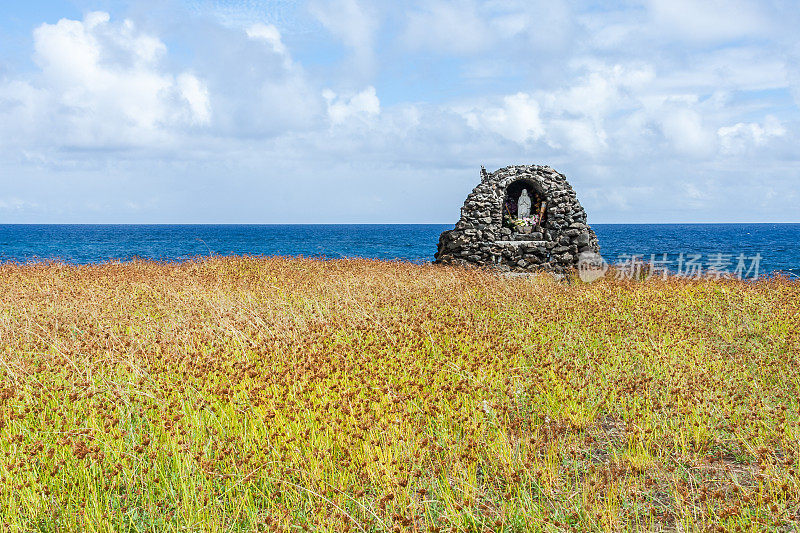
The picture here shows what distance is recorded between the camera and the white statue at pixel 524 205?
18891 mm

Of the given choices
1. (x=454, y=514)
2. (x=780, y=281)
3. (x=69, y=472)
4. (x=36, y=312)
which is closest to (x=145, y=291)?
(x=36, y=312)

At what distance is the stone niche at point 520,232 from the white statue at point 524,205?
1.36 ft

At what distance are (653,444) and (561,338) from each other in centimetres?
261

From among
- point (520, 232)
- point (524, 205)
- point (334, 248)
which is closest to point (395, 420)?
A: point (520, 232)

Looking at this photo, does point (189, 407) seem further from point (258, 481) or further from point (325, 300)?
point (325, 300)

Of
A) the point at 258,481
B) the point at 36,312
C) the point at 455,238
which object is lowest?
the point at 258,481

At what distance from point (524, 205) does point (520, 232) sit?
1.03m

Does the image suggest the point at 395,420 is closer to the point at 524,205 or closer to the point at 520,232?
the point at 520,232

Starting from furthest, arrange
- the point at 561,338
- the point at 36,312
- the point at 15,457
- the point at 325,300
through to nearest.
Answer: the point at 325,300, the point at 36,312, the point at 561,338, the point at 15,457

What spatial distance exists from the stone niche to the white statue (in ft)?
1.36

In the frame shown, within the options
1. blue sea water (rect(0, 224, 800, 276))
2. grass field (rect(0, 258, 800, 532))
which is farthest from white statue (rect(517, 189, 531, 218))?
grass field (rect(0, 258, 800, 532))

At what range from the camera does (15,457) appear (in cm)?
359

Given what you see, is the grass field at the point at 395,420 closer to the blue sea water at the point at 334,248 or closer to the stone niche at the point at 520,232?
the stone niche at the point at 520,232

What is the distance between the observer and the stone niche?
16859mm
